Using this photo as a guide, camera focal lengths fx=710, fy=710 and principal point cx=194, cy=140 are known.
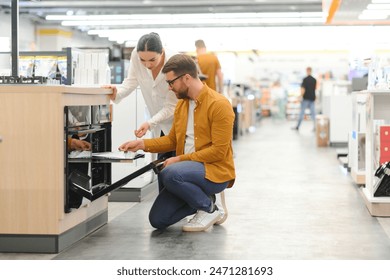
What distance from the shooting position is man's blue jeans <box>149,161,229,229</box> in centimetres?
446

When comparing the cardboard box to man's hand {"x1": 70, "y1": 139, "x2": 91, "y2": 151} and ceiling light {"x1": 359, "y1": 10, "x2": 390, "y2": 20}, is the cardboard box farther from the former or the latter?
man's hand {"x1": 70, "y1": 139, "x2": 91, "y2": 151}

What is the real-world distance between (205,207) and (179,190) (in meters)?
0.22

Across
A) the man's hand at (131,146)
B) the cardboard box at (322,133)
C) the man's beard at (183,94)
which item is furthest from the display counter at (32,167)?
the cardboard box at (322,133)

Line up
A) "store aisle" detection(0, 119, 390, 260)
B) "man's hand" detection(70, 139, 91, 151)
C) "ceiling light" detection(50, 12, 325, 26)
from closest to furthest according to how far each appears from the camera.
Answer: "store aisle" detection(0, 119, 390, 260) → "man's hand" detection(70, 139, 91, 151) → "ceiling light" detection(50, 12, 325, 26)

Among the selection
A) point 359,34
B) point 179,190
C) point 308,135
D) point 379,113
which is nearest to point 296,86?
point 359,34

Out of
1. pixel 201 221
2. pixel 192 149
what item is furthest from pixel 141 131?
pixel 201 221

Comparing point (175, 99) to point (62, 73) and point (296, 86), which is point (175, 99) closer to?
point (62, 73)

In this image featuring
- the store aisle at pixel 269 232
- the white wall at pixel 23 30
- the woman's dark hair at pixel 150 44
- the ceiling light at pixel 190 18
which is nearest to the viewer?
the store aisle at pixel 269 232

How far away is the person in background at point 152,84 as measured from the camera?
4.74 meters

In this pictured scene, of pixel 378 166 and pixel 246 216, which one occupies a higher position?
pixel 378 166

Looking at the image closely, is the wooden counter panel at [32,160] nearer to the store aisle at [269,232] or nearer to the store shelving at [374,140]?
the store aisle at [269,232]

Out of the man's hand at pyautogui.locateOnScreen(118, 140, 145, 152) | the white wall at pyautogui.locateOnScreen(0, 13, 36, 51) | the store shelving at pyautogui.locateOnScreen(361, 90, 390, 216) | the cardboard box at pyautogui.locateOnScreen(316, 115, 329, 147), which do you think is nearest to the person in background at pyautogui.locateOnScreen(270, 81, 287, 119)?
the white wall at pyautogui.locateOnScreen(0, 13, 36, 51)

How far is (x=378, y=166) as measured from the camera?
17.9ft

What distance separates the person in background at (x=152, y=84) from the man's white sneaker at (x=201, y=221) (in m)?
0.58
